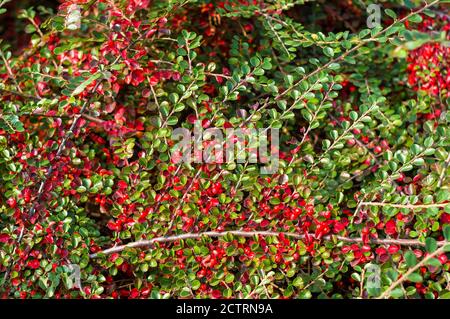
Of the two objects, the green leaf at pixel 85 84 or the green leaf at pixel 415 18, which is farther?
the green leaf at pixel 85 84

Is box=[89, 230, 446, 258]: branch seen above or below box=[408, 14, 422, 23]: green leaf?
below

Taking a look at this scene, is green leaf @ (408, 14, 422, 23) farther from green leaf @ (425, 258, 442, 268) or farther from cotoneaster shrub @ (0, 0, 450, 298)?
green leaf @ (425, 258, 442, 268)

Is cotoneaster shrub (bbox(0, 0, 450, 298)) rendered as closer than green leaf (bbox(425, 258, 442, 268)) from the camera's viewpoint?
No

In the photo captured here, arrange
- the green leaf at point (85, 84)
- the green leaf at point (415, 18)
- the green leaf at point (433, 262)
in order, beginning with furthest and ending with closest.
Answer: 1. the green leaf at point (85, 84)
2. the green leaf at point (415, 18)
3. the green leaf at point (433, 262)

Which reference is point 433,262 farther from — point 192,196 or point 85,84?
point 85,84

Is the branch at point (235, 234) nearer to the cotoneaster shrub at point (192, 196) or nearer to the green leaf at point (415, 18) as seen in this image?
the cotoneaster shrub at point (192, 196)

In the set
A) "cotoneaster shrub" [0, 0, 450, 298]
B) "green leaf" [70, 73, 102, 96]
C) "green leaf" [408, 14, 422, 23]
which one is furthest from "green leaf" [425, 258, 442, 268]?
"green leaf" [70, 73, 102, 96]

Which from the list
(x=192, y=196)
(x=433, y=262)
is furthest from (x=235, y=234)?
(x=433, y=262)

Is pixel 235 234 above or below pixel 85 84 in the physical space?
below

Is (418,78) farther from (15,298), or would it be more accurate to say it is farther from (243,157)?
(15,298)

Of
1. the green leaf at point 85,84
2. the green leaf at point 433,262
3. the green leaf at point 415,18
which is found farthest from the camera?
the green leaf at point 85,84

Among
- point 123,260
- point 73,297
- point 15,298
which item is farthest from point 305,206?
point 15,298

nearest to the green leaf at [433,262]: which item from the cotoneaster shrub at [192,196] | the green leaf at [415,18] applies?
the cotoneaster shrub at [192,196]
